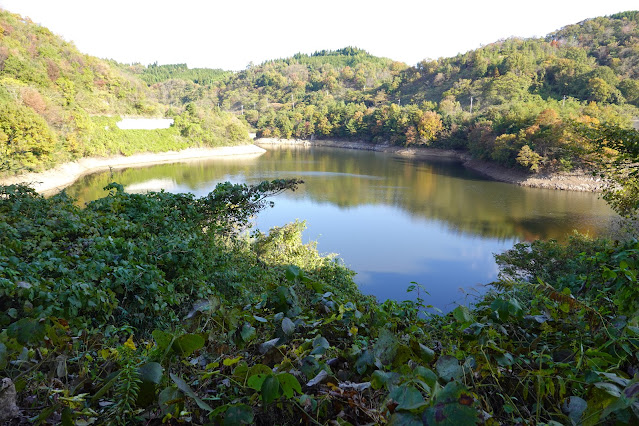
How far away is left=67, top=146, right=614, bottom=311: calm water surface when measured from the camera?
11.4m

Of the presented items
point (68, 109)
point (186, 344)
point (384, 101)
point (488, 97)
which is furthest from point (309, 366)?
point (384, 101)

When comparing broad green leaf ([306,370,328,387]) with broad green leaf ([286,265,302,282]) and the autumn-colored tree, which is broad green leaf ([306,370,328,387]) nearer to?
broad green leaf ([286,265,302,282])

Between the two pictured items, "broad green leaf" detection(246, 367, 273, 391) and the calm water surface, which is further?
the calm water surface

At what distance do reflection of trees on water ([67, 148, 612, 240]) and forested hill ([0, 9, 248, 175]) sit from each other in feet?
9.32

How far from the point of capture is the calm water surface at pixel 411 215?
37.5 ft

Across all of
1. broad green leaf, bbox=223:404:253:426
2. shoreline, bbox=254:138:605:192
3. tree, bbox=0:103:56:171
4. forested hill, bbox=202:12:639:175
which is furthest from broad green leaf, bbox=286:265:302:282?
tree, bbox=0:103:56:171

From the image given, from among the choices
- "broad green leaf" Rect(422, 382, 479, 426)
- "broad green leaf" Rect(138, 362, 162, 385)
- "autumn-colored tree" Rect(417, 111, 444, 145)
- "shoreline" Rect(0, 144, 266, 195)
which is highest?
"autumn-colored tree" Rect(417, 111, 444, 145)

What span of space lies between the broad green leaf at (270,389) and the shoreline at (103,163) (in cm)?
1113

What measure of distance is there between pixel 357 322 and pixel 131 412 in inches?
29.8

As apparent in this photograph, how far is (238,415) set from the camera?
72cm

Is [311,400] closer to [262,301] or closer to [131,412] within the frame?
[131,412]

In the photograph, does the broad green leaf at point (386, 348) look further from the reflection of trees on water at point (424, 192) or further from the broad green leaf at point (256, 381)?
the reflection of trees on water at point (424, 192)

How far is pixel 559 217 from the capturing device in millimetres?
16656

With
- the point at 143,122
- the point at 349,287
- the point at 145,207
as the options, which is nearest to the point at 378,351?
the point at 145,207
